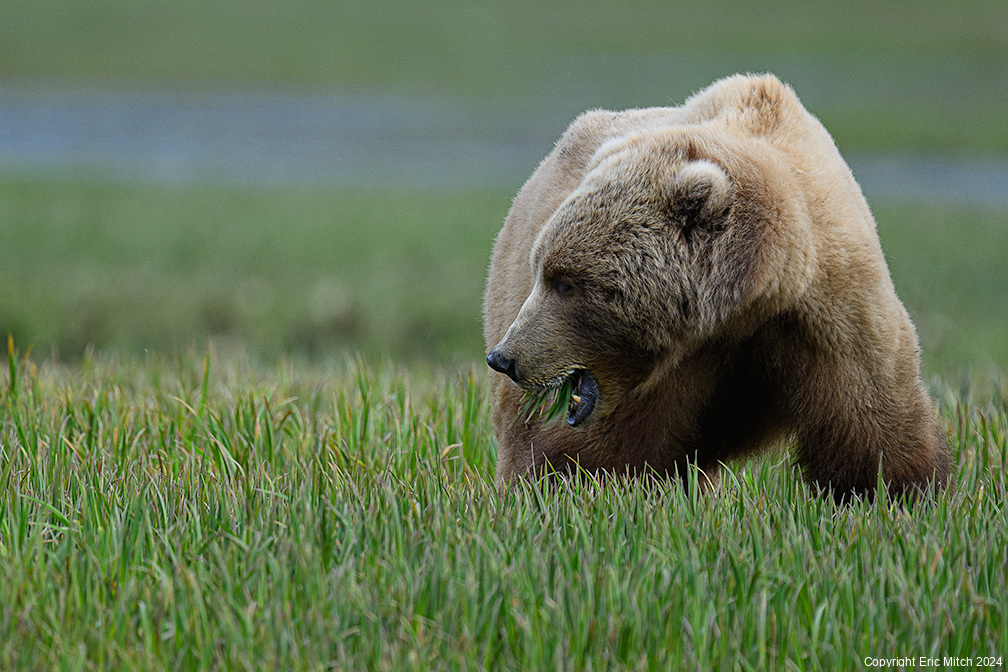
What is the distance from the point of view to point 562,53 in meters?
30.1

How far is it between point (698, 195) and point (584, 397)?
0.67 meters

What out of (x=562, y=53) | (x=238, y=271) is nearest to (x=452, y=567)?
(x=238, y=271)

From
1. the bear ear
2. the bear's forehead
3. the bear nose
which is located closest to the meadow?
the bear nose

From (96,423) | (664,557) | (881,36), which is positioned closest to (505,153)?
(881,36)

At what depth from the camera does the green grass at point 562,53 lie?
23.3 meters

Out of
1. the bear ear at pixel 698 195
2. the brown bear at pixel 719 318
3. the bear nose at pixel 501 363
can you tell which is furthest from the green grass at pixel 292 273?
the bear ear at pixel 698 195

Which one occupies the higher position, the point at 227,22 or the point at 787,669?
the point at 227,22

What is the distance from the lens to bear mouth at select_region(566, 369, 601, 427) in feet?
10.7

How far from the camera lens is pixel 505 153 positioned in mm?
20156

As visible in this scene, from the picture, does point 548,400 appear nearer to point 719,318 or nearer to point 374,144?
point 719,318

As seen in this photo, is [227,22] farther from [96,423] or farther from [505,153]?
[96,423]

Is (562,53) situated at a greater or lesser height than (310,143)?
greater

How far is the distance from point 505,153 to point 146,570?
1782cm

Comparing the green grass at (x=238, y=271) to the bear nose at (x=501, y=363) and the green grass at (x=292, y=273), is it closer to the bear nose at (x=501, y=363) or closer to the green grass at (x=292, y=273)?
the green grass at (x=292, y=273)
